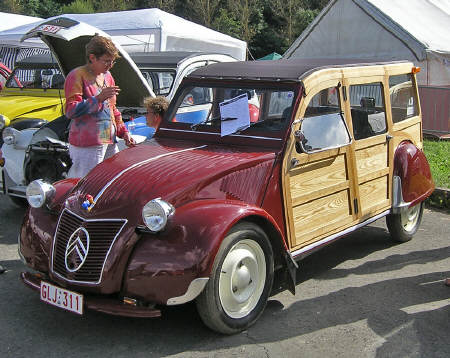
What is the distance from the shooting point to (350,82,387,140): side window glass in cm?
485

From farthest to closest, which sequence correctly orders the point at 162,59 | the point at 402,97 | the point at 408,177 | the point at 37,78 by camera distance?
the point at 37,78, the point at 162,59, the point at 402,97, the point at 408,177

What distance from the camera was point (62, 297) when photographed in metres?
3.48

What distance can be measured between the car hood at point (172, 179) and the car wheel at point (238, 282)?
31 centimetres

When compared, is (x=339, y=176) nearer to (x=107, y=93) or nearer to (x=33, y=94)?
(x=107, y=93)

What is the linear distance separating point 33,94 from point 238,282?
19.5 feet

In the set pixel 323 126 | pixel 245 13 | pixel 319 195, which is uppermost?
pixel 245 13

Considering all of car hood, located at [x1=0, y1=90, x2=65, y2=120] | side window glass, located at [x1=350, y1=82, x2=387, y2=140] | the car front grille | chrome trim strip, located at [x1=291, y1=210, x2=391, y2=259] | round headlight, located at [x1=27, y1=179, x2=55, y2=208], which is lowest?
chrome trim strip, located at [x1=291, y1=210, x2=391, y2=259]

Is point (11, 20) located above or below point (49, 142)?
above

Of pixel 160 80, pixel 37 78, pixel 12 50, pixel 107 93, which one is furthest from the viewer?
pixel 12 50

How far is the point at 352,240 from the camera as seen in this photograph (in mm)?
5871

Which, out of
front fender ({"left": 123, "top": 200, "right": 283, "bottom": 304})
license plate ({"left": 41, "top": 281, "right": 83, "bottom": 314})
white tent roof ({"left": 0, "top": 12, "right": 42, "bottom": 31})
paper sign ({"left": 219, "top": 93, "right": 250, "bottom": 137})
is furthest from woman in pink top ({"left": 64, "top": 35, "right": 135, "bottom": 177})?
white tent roof ({"left": 0, "top": 12, "right": 42, "bottom": 31})

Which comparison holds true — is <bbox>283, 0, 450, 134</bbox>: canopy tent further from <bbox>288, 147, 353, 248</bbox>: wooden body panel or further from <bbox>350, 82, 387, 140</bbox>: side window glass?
<bbox>288, 147, 353, 248</bbox>: wooden body panel

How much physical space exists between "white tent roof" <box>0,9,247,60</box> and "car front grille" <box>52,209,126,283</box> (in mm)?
11596

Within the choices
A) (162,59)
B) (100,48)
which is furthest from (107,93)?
(162,59)
